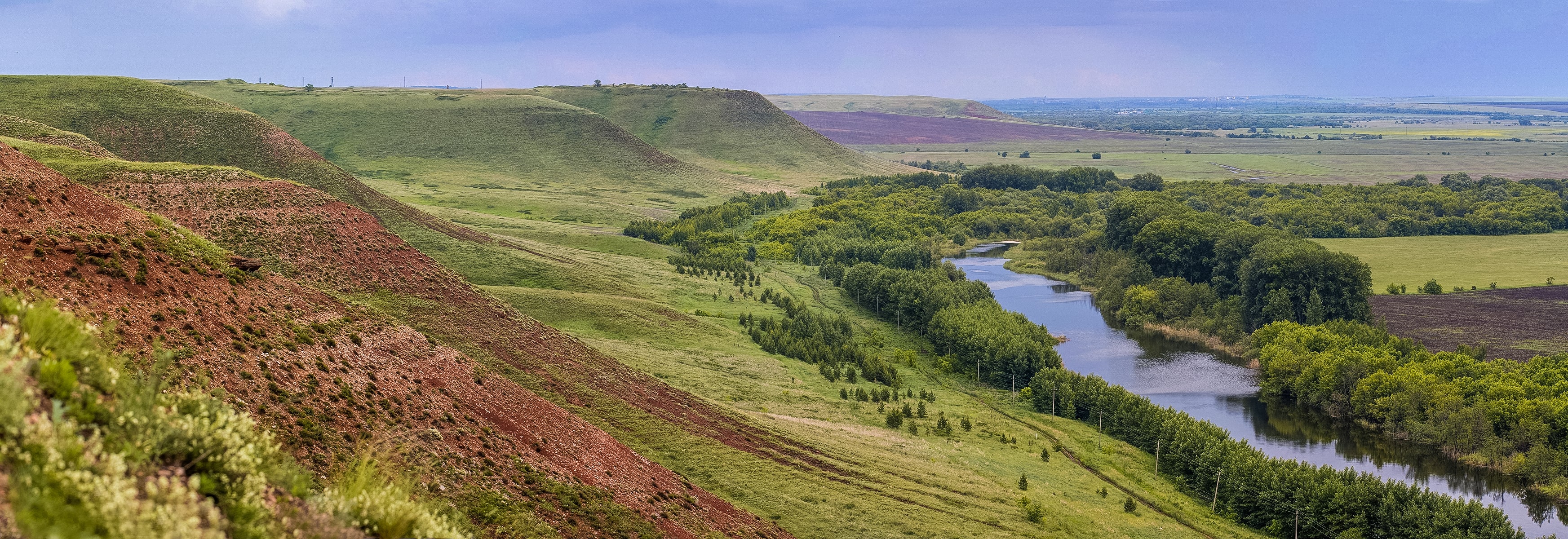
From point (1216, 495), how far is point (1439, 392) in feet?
69.0

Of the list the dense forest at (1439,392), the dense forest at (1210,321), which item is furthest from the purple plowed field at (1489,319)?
the dense forest at (1439,392)

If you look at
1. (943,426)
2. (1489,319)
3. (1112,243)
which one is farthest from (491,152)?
(1489,319)

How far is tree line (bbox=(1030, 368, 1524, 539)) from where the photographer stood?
4106 centimetres

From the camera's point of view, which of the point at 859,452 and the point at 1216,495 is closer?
the point at 859,452

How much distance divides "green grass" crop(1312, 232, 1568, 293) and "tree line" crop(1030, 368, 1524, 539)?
194 ft

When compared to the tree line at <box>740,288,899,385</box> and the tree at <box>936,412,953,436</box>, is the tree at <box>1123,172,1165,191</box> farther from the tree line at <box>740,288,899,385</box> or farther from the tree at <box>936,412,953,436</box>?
the tree at <box>936,412,953,436</box>

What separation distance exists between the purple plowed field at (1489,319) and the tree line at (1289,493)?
3049cm

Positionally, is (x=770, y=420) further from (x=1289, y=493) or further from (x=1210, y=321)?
(x=1210, y=321)

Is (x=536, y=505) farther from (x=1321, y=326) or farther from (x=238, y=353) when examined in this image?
(x=1321, y=326)

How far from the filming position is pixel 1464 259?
380ft

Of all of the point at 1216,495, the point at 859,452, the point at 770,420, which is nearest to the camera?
the point at 859,452

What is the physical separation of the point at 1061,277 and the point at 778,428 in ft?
271

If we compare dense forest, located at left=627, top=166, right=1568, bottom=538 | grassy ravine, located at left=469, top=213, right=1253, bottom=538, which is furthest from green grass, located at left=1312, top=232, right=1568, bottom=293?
grassy ravine, located at left=469, top=213, right=1253, bottom=538

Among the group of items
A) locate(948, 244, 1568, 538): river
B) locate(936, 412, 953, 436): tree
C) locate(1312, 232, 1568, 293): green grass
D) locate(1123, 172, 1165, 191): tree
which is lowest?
locate(948, 244, 1568, 538): river
